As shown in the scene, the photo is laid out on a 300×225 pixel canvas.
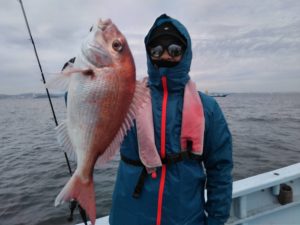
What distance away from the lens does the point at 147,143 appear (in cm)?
225

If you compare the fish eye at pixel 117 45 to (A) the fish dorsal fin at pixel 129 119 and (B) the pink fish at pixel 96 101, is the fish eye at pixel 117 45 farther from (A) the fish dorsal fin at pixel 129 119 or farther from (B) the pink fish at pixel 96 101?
(A) the fish dorsal fin at pixel 129 119

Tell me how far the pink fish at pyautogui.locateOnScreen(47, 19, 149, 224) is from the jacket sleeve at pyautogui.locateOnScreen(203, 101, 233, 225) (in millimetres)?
877

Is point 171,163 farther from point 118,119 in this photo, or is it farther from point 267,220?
point 267,220

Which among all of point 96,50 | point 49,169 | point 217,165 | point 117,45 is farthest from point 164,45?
point 49,169

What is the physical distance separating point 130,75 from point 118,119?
28 centimetres

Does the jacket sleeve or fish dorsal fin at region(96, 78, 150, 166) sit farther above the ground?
fish dorsal fin at region(96, 78, 150, 166)

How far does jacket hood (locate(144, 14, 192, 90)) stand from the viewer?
246cm

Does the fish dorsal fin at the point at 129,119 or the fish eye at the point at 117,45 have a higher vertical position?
the fish eye at the point at 117,45

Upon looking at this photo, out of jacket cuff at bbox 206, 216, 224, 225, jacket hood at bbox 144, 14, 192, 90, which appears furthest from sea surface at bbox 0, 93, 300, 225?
jacket hood at bbox 144, 14, 192, 90

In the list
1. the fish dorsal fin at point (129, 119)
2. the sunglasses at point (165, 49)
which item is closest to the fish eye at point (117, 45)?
the fish dorsal fin at point (129, 119)

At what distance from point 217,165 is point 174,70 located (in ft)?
2.90

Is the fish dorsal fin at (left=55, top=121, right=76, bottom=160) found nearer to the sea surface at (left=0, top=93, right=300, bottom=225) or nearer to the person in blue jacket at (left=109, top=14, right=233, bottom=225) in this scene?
the person in blue jacket at (left=109, top=14, right=233, bottom=225)

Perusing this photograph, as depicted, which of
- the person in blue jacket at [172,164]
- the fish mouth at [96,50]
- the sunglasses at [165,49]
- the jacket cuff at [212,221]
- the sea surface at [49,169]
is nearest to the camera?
the fish mouth at [96,50]

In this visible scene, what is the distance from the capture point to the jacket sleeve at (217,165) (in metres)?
2.44
